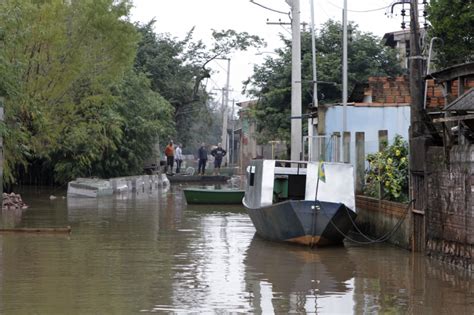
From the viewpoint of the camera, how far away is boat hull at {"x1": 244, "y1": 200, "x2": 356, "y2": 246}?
20.1 metres

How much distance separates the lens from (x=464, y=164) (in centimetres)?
1670

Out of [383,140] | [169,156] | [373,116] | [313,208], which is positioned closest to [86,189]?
[373,116]

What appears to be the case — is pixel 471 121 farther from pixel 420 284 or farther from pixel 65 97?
pixel 65 97

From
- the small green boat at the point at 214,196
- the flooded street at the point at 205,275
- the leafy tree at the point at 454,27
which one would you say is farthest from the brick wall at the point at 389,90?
the flooded street at the point at 205,275

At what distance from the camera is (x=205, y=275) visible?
53.1 feet

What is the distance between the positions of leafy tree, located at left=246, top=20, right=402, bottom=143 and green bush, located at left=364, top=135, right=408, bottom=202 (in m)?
17.1

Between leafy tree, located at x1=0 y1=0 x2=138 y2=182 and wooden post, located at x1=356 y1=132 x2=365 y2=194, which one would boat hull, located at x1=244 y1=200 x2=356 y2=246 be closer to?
wooden post, located at x1=356 y1=132 x2=365 y2=194

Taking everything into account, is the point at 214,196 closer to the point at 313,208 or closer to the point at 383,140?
the point at 383,140

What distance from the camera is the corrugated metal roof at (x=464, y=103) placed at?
1580 cm

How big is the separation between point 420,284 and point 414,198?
404 centimetres

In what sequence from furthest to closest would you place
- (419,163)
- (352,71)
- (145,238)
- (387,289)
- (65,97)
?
(352,71), (65,97), (145,238), (419,163), (387,289)

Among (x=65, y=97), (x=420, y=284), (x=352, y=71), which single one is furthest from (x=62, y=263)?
(x=352, y=71)

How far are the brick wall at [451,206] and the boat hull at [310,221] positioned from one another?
7.87 feet

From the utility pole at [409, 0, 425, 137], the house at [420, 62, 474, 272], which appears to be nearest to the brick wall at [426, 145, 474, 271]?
the house at [420, 62, 474, 272]
